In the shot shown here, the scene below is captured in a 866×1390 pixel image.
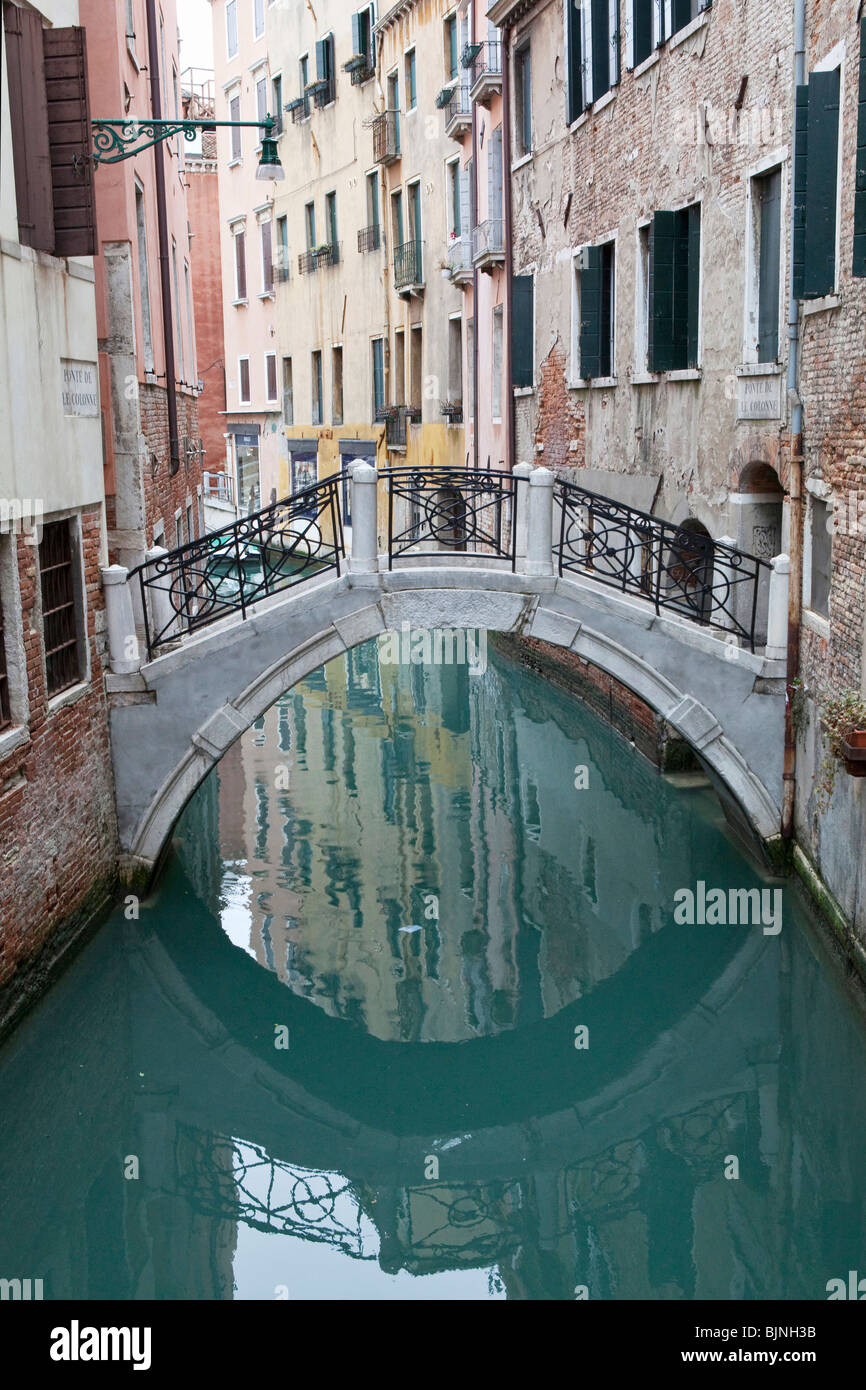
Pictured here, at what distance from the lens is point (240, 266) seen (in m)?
33.4

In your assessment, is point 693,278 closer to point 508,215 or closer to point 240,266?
point 508,215

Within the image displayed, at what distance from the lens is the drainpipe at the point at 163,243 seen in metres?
13.2

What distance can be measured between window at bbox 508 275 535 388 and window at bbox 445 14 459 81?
521 centimetres

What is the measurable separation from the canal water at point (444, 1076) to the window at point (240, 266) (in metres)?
23.2

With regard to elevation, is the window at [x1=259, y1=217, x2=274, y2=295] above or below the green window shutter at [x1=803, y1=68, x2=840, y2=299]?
above

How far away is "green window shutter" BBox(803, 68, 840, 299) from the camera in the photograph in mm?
8445

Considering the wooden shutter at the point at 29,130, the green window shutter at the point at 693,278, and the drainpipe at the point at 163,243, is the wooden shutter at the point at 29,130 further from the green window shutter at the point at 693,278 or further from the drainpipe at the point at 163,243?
the green window shutter at the point at 693,278

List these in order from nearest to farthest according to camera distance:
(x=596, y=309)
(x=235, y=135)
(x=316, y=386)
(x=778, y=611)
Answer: (x=778, y=611) < (x=596, y=309) < (x=316, y=386) < (x=235, y=135)

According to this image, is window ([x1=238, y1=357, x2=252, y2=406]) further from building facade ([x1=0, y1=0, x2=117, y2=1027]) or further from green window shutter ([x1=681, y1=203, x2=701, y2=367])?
building facade ([x1=0, y1=0, x2=117, y2=1027])

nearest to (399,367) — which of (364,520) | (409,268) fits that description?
(409,268)

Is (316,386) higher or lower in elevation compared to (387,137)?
lower

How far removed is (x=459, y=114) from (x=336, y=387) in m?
9.04

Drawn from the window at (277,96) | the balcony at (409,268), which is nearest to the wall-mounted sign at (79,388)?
the balcony at (409,268)

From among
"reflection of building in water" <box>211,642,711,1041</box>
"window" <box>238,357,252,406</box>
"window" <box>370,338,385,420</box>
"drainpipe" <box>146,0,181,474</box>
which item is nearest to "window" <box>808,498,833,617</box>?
"reflection of building in water" <box>211,642,711,1041</box>
